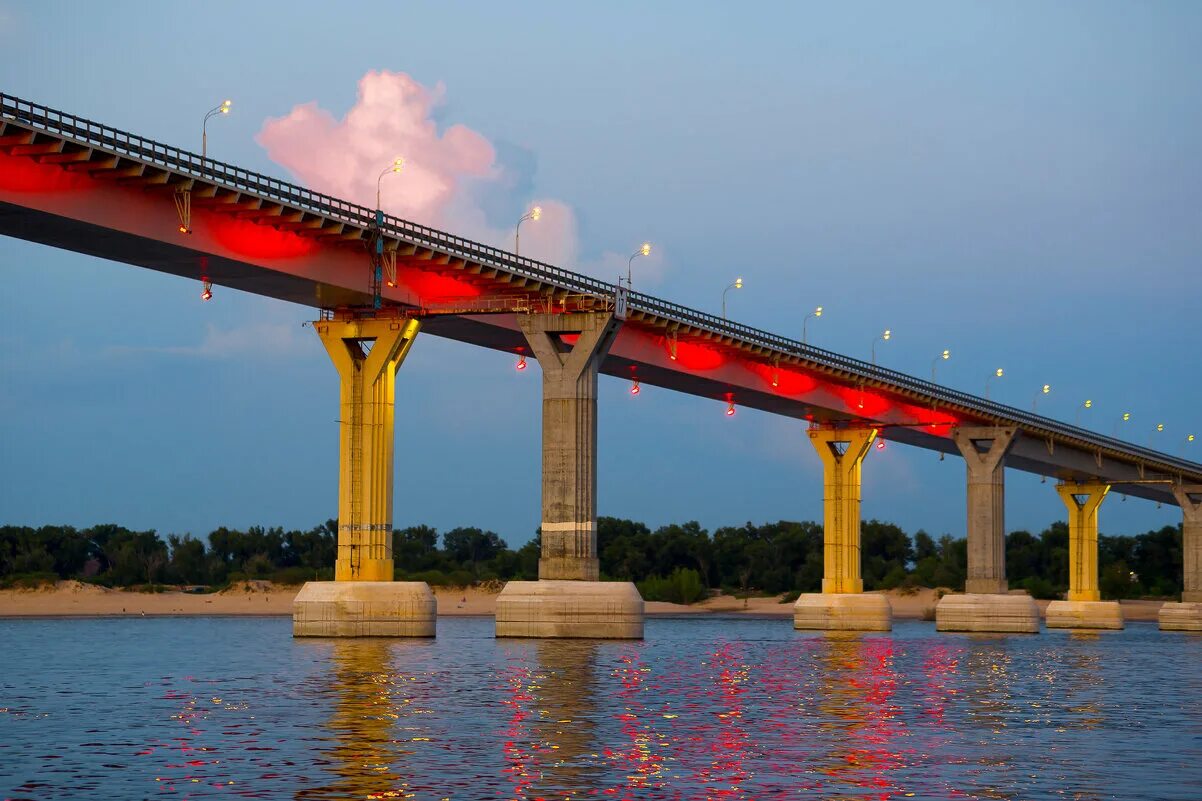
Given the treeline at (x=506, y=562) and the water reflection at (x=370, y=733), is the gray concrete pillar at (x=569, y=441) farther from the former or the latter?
the treeline at (x=506, y=562)

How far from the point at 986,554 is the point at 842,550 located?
12057 mm

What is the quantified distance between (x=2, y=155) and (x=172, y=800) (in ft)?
106

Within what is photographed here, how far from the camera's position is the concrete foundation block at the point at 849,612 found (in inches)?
4163

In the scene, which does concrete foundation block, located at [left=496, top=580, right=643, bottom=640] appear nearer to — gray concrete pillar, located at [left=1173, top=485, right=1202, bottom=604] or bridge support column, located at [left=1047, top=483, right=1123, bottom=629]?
bridge support column, located at [left=1047, top=483, right=1123, bottom=629]

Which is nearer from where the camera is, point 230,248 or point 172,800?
point 172,800


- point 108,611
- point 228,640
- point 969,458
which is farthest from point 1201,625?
point 108,611

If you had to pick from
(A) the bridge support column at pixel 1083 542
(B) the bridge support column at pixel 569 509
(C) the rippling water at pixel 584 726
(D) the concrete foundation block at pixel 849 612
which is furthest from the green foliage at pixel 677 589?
(C) the rippling water at pixel 584 726

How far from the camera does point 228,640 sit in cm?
9012

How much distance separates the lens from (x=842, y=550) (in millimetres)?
107688

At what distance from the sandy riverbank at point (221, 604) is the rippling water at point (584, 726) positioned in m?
92.2

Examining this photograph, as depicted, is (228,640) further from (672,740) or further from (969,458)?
(672,740)

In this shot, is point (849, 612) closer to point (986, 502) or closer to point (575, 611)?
point (986, 502)

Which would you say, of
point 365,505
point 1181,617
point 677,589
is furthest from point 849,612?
point 677,589

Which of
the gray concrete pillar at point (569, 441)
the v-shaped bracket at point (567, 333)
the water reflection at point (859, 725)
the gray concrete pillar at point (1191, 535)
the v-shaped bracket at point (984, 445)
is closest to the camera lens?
the water reflection at point (859, 725)
